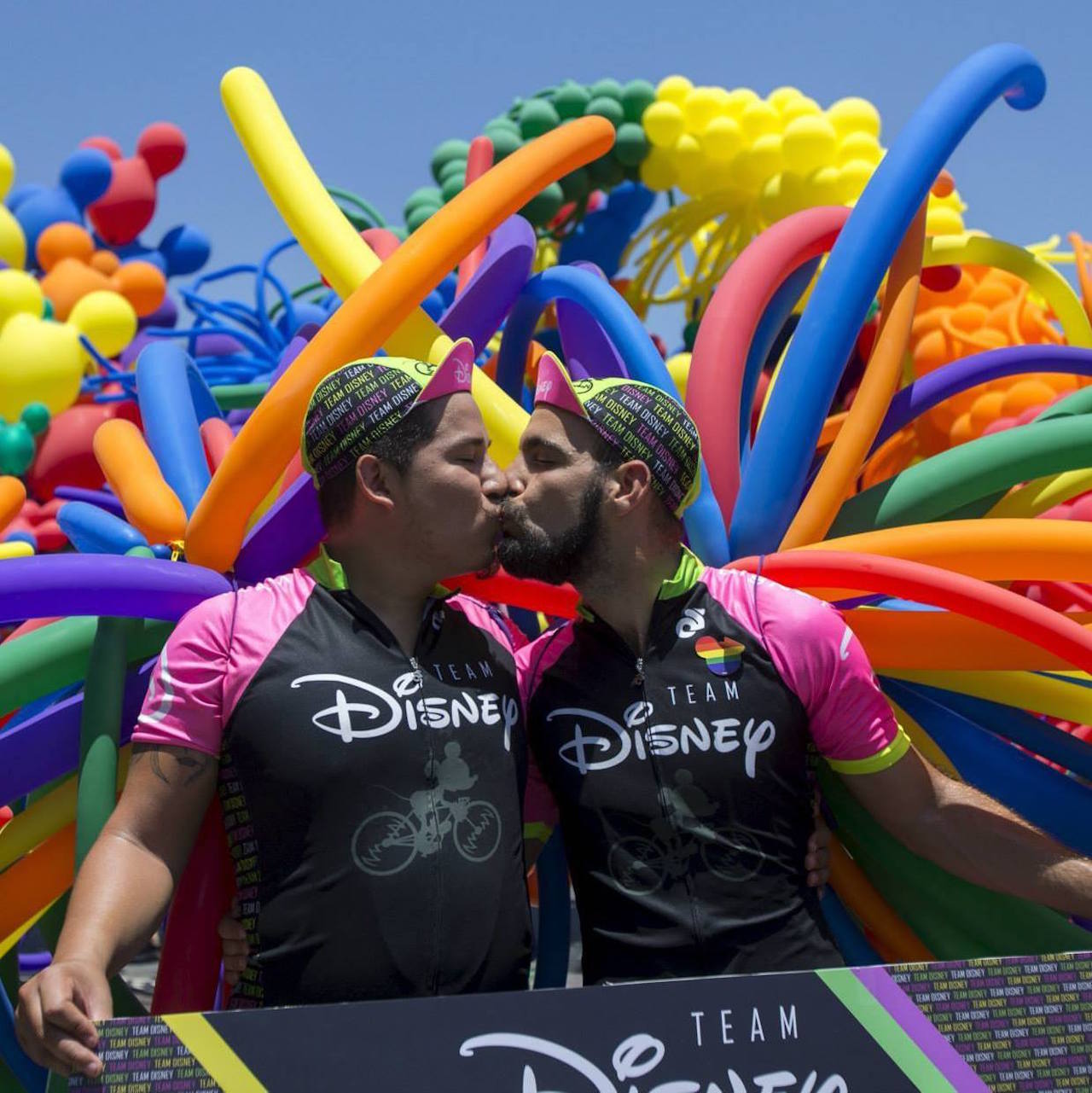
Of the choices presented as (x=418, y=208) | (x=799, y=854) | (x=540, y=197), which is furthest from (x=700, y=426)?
(x=418, y=208)

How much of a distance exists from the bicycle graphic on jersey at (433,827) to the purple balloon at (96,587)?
670 millimetres

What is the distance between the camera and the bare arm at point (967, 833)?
2674 millimetres

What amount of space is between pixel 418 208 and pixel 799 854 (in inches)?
304

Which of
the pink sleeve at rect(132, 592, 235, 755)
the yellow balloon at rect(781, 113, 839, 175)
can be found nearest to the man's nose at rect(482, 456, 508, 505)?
the pink sleeve at rect(132, 592, 235, 755)

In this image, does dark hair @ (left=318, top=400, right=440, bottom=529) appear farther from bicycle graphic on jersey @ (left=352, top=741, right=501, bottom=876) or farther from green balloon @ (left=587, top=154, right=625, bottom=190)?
green balloon @ (left=587, top=154, right=625, bottom=190)

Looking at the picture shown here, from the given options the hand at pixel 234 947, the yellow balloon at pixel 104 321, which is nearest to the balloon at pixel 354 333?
the hand at pixel 234 947

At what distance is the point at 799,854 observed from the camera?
8.98ft

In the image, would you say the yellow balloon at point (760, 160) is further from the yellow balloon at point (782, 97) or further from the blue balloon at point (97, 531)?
the blue balloon at point (97, 531)

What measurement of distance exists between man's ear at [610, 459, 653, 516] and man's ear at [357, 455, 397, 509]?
45 cm

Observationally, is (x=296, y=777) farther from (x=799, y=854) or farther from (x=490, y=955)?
(x=799, y=854)

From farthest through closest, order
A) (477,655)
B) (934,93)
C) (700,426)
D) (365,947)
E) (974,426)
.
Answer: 1. (974,426)
2. (934,93)
3. (700,426)
4. (477,655)
5. (365,947)

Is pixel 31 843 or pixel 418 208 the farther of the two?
pixel 418 208

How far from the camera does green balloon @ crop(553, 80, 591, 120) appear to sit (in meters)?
9.27

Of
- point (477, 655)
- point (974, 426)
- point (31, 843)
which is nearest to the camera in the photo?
point (477, 655)
